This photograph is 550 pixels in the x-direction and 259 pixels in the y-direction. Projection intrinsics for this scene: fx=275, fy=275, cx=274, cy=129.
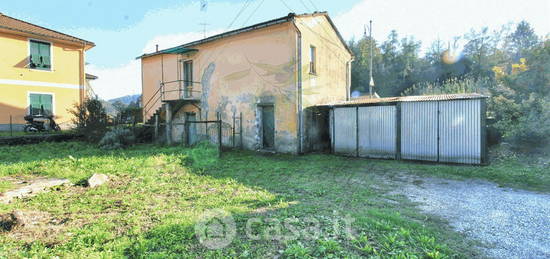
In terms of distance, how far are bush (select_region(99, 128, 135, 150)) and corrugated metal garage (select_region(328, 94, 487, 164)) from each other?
949 centimetres

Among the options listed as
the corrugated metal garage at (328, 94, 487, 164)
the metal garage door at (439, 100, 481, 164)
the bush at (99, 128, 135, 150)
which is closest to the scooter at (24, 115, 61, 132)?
the bush at (99, 128, 135, 150)

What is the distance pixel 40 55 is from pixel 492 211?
21.2 meters

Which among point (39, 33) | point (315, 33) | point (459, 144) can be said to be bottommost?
point (459, 144)

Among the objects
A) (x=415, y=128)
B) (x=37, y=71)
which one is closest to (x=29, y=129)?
(x=37, y=71)

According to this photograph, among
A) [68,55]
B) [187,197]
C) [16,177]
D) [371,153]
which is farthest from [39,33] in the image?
[371,153]

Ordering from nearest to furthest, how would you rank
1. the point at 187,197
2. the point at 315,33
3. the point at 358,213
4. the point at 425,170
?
1. the point at 358,213
2. the point at 187,197
3. the point at 425,170
4. the point at 315,33

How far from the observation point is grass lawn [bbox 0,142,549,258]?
10.7 ft

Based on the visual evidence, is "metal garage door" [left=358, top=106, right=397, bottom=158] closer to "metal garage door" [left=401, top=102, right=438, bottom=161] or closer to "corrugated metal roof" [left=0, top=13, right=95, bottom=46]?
"metal garage door" [left=401, top=102, right=438, bottom=161]

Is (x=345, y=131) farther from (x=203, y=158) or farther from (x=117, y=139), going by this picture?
(x=117, y=139)

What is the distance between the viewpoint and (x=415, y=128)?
953 centimetres

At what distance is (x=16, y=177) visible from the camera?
690 cm

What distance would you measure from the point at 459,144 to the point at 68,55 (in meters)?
20.9

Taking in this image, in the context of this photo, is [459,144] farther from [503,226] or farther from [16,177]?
[16,177]

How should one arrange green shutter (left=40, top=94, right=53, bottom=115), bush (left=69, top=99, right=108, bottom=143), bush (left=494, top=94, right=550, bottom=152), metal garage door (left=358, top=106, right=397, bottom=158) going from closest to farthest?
bush (left=494, top=94, right=550, bottom=152), metal garage door (left=358, top=106, right=397, bottom=158), bush (left=69, top=99, right=108, bottom=143), green shutter (left=40, top=94, right=53, bottom=115)
